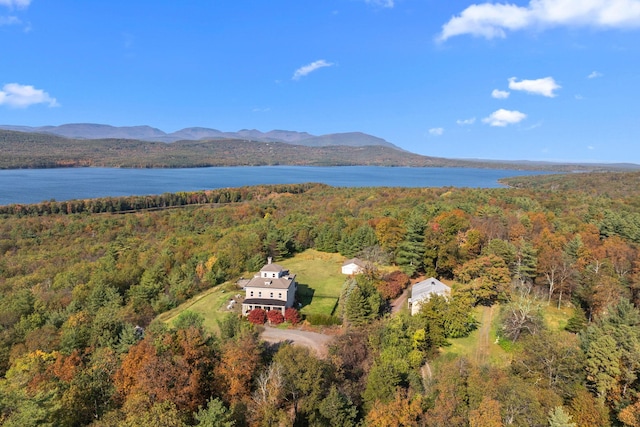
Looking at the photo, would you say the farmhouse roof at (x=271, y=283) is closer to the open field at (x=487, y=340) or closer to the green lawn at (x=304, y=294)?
the green lawn at (x=304, y=294)

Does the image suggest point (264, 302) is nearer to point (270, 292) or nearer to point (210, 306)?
point (270, 292)

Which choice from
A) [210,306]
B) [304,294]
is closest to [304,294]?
[304,294]

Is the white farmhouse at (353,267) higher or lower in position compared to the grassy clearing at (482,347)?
higher

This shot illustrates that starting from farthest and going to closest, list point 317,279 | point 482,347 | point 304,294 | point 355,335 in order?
point 317,279 → point 304,294 → point 355,335 → point 482,347

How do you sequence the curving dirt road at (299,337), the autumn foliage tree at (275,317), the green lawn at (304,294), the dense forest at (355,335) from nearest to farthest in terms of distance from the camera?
the dense forest at (355,335) → the curving dirt road at (299,337) → the autumn foliage tree at (275,317) → the green lawn at (304,294)

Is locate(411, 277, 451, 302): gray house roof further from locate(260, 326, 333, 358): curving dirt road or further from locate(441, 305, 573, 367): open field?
locate(260, 326, 333, 358): curving dirt road

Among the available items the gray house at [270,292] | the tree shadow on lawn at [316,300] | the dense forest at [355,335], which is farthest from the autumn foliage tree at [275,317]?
the dense forest at [355,335]

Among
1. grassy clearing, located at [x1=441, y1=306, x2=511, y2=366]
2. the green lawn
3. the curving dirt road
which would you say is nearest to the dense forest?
grassy clearing, located at [x1=441, y1=306, x2=511, y2=366]
